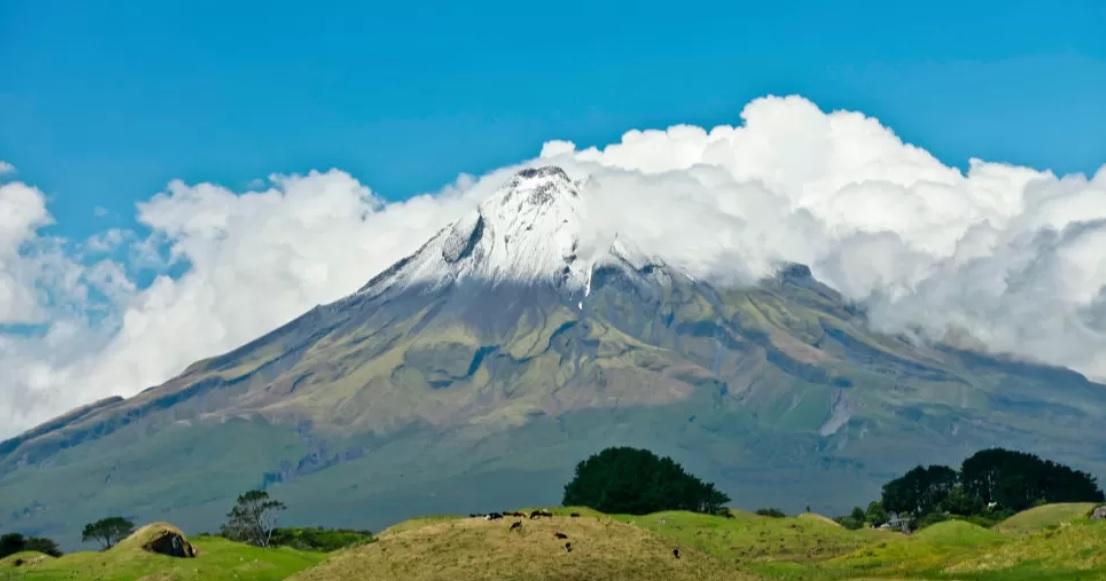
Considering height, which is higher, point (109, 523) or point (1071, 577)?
point (109, 523)

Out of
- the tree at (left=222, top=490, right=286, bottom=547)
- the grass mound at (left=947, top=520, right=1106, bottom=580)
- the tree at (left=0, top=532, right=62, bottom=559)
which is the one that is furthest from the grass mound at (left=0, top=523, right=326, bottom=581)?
the tree at (left=222, top=490, right=286, bottom=547)

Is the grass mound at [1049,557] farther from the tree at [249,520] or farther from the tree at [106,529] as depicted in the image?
the tree at [249,520]

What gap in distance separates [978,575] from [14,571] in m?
53.5

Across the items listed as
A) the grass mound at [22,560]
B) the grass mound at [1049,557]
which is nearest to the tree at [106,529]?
the grass mound at [22,560]

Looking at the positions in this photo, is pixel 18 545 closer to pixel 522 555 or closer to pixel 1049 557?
pixel 522 555

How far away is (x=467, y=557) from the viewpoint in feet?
191

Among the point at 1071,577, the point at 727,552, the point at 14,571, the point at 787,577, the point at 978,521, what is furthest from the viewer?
the point at 978,521

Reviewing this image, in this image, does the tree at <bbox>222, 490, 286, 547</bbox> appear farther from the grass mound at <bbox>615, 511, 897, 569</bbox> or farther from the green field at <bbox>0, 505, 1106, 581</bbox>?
the grass mound at <bbox>615, 511, 897, 569</bbox>

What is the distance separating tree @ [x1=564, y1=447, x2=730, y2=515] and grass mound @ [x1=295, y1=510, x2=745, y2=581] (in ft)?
291

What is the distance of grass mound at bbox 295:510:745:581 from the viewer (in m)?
57.3

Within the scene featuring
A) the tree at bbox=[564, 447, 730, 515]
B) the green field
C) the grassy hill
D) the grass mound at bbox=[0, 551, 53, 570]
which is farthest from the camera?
the tree at bbox=[564, 447, 730, 515]

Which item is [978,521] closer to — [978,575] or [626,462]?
[626,462]

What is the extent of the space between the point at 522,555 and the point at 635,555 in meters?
4.93

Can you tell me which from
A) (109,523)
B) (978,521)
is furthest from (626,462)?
(109,523)
